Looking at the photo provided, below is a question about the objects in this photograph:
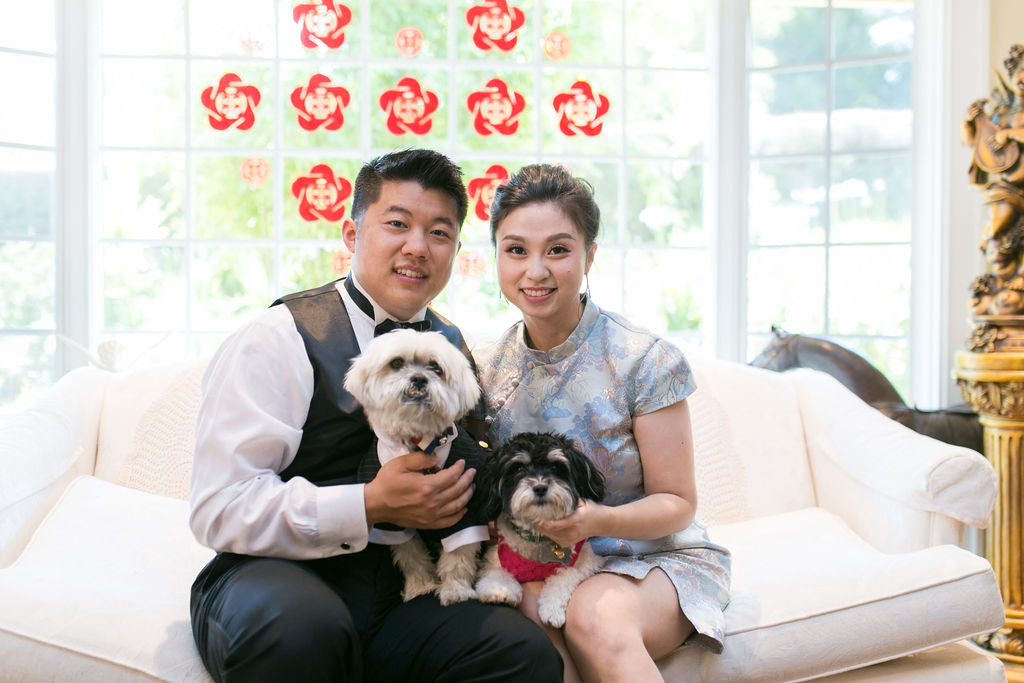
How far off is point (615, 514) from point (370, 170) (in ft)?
2.94

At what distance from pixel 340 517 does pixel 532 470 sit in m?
0.37

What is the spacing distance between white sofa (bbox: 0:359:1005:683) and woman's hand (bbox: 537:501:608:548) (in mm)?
396

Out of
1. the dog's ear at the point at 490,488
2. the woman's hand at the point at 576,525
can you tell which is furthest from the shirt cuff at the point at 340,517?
the woman's hand at the point at 576,525

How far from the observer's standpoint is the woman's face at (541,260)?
1.73 meters

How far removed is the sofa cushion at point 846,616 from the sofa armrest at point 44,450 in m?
1.63

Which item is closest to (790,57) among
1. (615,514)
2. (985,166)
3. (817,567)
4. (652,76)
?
(652,76)

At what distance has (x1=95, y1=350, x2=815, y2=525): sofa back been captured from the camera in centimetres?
247

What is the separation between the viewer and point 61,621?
5.42 feet

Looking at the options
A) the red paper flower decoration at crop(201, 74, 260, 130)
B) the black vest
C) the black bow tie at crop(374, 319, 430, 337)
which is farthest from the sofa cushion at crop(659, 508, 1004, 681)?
the red paper flower decoration at crop(201, 74, 260, 130)

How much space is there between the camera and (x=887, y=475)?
86.7 inches

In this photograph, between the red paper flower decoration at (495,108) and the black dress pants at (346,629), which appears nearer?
the black dress pants at (346,629)

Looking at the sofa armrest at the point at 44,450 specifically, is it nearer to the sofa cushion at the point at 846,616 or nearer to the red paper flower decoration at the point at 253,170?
the red paper flower decoration at the point at 253,170

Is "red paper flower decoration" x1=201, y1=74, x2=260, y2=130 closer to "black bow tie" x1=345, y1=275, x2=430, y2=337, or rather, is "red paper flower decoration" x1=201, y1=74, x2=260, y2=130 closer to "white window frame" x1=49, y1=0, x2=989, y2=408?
"white window frame" x1=49, y1=0, x2=989, y2=408

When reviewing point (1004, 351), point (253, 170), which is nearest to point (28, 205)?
point (253, 170)
